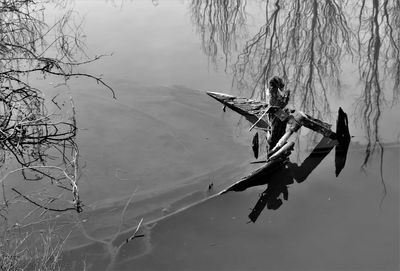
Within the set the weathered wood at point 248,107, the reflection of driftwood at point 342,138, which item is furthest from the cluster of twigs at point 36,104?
the reflection of driftwood at point 342,138

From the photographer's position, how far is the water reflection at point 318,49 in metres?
5.64

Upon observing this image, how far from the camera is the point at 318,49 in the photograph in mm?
6555

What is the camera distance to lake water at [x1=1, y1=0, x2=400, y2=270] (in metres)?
3.72

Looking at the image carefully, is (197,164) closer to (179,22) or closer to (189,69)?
(189,69)

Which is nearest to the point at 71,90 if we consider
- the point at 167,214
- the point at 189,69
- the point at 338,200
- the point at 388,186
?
the point at 189,69

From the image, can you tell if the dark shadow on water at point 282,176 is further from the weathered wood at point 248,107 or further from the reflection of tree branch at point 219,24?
the reflection of tree branch at point 219,24

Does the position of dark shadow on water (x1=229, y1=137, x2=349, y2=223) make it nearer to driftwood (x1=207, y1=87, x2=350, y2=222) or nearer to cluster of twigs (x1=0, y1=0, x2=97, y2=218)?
driftwood (x1=207, y1=87, x2=350, y2=222)

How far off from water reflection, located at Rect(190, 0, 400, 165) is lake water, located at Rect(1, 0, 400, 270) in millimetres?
23

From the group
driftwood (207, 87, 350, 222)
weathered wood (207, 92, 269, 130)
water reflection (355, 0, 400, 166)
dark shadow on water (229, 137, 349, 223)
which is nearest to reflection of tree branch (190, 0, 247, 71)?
weathered wood (207, 92, 269, 130)

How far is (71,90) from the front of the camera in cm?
575

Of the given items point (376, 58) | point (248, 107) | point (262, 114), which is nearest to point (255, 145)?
point (262, 114)

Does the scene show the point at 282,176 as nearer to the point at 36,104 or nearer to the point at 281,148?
the point at 281,148

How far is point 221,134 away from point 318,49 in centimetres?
249

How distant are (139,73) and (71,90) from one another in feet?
3.13
